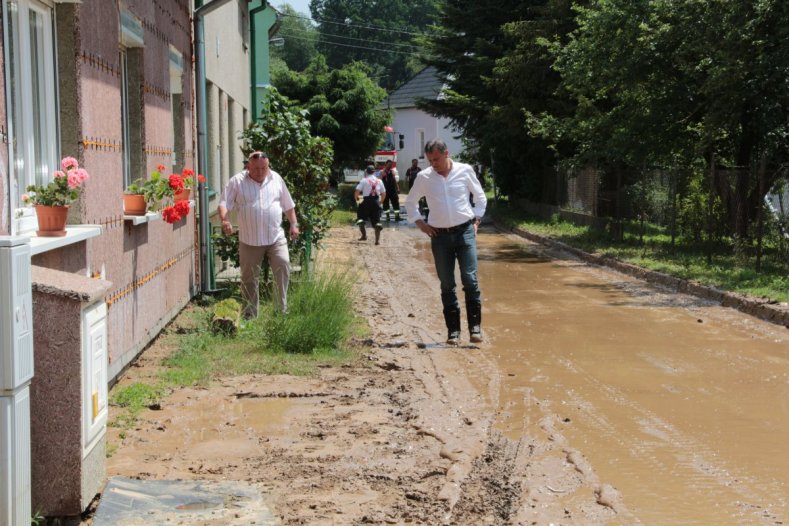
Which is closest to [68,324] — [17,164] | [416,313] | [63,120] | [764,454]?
[17,164]

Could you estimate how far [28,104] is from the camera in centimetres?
679

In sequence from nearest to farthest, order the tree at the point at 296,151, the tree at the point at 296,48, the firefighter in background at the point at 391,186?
1. the tree at the point at 296,151
2. the firefighter in background at the point at 391,186
3. the tree at the point at 296,48

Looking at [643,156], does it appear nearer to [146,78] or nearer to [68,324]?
[146,78]

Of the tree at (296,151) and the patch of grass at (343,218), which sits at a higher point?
the tree at (296,151)

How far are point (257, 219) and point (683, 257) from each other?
403 inches

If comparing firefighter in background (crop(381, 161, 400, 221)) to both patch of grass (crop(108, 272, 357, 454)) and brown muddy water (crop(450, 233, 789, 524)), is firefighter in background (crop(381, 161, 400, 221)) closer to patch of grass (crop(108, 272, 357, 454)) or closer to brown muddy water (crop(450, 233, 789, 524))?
brown muddy water (crop(450, 233, 789, 524))

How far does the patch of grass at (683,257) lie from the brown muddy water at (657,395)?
2.80 feet

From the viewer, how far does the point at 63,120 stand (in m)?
7.34

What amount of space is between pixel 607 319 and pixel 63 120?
6973mm

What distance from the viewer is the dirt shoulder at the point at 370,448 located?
210 inches

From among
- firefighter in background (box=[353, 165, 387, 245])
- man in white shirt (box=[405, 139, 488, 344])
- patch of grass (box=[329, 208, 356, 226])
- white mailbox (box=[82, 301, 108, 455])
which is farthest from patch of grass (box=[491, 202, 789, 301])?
white mailbox (box=[82, 301, 108, 455])

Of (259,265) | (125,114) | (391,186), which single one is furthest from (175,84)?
(391,186)

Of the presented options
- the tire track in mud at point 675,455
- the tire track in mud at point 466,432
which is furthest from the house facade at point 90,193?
the tire track in mud at point 675,455

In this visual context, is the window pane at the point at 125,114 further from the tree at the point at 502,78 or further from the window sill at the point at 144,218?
the tree at the point at 502,78
